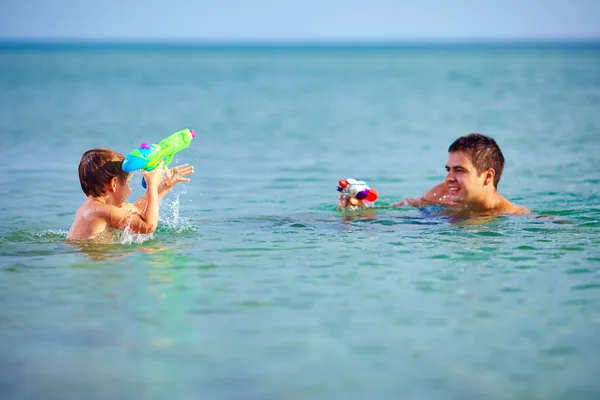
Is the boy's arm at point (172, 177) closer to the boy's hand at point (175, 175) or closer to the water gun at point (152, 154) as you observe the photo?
the boy's hand at point (175, 175)

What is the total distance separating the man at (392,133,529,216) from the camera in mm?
8930

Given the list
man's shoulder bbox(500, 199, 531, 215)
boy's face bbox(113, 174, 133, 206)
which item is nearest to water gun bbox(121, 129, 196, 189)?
boy's face bbox(113, 174, 133, 206)

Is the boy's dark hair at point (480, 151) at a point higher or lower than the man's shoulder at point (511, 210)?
higher

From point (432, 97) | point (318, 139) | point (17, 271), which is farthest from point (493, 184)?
point (432, 97)

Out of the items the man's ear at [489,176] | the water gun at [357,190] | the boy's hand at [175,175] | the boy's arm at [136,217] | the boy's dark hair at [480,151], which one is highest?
the boy's dark hair at [480,151]

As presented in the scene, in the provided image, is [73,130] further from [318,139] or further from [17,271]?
[17,271]

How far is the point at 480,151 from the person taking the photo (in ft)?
29.3

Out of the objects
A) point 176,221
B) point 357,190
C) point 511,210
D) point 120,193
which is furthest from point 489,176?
point 120,193

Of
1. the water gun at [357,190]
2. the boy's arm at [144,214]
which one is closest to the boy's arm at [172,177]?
the boy's arm at [144,214]

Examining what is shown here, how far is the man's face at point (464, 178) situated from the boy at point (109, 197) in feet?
7.61

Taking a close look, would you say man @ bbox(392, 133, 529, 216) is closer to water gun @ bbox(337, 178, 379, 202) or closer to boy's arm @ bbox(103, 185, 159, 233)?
water gun @ bbox(337, 178, 379, 202)

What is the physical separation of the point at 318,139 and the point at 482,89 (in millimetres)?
17381

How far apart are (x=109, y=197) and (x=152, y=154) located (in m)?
0.61

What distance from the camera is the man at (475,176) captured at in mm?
8930
